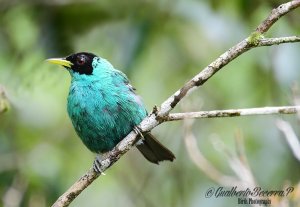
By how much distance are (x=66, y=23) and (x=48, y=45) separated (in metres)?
0.26

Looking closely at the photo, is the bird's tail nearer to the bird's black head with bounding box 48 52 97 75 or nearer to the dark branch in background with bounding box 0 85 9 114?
the bird's black head with bounding box 48 52 97 75

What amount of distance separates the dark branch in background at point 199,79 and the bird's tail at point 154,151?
3.05 ft

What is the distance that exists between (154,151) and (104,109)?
0.54 meters

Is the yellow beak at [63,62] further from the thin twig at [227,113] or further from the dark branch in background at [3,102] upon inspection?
the thin twig at [227,113]

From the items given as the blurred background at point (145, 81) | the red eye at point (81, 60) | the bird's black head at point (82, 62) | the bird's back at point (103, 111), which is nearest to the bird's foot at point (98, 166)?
the bird's back at point (103, 111)

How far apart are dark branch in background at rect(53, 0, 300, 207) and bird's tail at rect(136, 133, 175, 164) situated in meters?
0.93

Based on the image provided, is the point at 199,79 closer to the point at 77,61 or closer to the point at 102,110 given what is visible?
the point at 102,110

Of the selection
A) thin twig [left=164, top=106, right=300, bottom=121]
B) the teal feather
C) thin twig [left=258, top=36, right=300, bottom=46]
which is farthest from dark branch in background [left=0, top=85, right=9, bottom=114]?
thin twig [left=258, top=36, right=300, bottom=46]

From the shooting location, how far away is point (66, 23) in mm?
6699

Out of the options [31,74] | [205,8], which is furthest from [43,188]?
[205,8]

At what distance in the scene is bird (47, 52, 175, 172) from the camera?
5590 mm

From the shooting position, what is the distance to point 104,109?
5602 mm

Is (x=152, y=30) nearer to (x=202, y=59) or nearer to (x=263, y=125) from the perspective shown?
(x=202, y=59)

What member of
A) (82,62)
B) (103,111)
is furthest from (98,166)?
(82,62)
